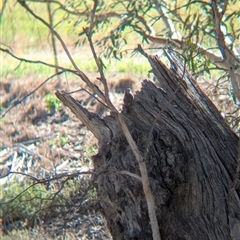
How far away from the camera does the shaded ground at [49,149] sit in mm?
7766

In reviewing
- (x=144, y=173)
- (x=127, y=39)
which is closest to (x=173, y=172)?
(x=144, y=173)

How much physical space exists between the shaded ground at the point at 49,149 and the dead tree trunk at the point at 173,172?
2.65 meters

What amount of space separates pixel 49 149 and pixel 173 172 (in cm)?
584

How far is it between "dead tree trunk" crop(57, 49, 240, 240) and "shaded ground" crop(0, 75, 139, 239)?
2647 mm

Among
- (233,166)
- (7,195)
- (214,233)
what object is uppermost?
(7,195)

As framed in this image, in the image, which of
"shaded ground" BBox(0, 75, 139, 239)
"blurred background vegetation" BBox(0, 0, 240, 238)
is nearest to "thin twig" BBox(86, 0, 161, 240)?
"blurred background vegetation" BBox(0, 0, 240, 238)

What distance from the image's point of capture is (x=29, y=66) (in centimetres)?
1454

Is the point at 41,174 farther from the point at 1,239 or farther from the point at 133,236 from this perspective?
the point at 133,236

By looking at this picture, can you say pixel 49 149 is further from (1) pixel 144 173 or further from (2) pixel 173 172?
(1) pixel 144 173

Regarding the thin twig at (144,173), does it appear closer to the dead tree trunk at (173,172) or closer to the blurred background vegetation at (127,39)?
the dead tree trunk at (173,172)

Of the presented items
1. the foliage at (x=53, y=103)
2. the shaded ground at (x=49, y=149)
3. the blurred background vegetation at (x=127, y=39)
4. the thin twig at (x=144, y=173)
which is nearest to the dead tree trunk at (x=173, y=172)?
the thin twig at (x=144, y=173)

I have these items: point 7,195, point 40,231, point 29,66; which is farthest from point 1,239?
point 29,66

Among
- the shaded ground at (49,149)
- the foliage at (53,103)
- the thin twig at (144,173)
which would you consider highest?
the foliage at (53,103)

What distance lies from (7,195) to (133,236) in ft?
14.9
